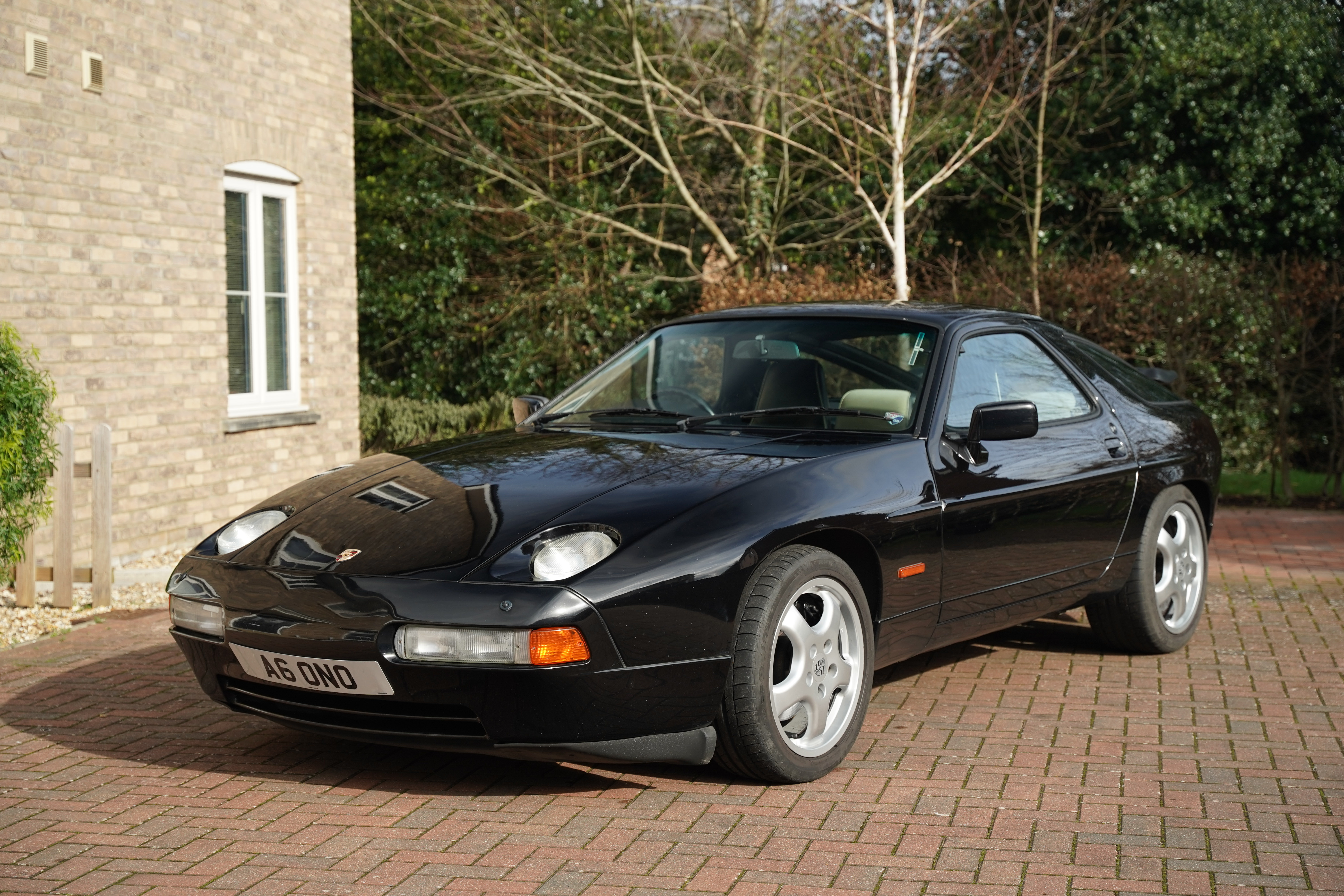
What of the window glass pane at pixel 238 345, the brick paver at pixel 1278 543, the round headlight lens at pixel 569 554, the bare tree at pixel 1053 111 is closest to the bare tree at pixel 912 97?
the bare tree at pixel 1053 111

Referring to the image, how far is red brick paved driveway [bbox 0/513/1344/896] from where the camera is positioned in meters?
3.71

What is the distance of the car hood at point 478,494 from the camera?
4246 mm

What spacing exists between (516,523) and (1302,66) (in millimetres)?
14252

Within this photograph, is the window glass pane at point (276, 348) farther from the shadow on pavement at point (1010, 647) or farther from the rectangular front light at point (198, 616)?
the rectangular front light at point (198, 616)

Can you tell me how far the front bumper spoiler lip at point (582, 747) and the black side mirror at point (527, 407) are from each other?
83.4 inches

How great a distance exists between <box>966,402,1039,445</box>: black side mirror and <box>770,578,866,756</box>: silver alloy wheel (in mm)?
909

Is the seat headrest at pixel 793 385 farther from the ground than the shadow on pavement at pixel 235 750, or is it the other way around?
the seat headrest at pixel 793 385

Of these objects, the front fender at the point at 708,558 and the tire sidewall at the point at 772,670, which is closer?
the front fender at the point at 708,558

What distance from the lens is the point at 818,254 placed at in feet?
51.9

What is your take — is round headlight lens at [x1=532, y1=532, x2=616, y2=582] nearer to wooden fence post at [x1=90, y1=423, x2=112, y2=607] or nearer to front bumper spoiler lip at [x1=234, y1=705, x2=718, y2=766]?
front bumper spoiler lip at [x1=234, y1=705, x2=718, y2=766]

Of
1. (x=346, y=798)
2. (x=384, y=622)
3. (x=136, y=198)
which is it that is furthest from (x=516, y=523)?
(x=136, y=198)

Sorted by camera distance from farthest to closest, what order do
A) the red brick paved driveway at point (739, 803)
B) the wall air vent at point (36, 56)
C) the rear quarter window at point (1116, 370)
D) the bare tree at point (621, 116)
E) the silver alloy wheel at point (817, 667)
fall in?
the bare tree at point (621, 116), the wall air vent at point (36, 56), the rear quarter window at point (1116, 370), the silver alloy wheel at point (817, 667), the red brick paved driveway at point (739, 803)

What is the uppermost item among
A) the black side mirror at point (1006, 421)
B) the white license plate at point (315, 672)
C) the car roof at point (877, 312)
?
the car roof at point (877, 312)

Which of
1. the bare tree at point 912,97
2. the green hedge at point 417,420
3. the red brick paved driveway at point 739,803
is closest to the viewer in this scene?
the red brick paved driveway at point 739,803
